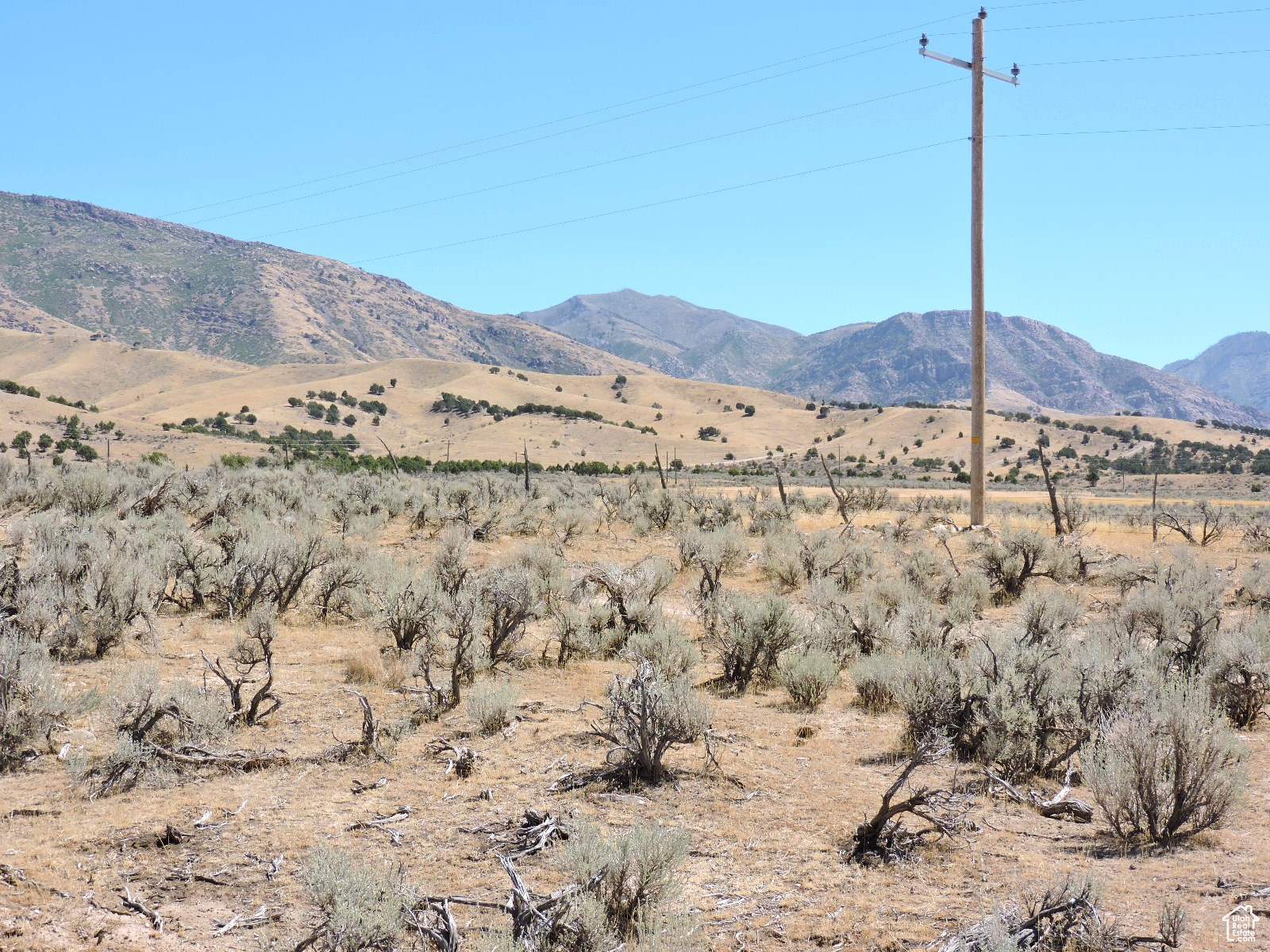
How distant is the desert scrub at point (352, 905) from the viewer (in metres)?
4.86

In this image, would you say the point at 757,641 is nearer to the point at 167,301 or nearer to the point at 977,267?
the point at 977,267

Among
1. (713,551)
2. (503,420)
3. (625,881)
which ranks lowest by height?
(625,881)

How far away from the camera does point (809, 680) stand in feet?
36.9

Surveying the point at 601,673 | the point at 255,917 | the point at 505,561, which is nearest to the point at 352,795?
the point at 255,917

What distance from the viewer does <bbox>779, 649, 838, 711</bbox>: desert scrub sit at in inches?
442

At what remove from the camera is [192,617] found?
47.3ft

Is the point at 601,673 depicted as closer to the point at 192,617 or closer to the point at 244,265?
the point at 192,617

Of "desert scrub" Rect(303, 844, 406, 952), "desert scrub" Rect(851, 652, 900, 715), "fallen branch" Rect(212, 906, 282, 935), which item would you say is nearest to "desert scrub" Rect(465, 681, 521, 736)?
"fallen branch" Rect(212, 906, 282, 935)

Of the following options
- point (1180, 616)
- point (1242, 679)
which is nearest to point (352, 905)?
point (1242, 679)

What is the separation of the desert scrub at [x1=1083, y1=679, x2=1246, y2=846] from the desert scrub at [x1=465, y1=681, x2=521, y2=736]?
5509 millimetres

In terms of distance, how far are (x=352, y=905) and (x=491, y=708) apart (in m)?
4.70

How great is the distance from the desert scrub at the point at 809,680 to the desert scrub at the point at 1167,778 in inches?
174

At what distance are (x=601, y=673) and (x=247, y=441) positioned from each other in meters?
59.2

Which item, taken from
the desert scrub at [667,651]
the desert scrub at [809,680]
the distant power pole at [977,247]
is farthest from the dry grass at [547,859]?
the distant power pole at [977,247]
